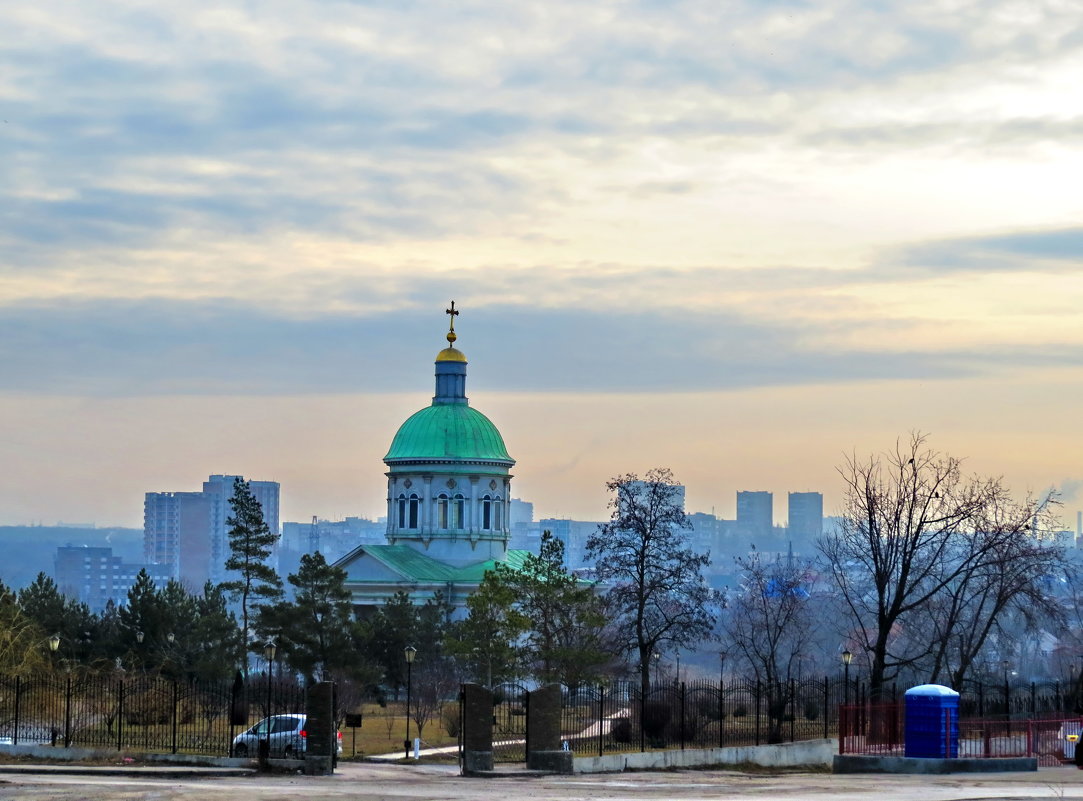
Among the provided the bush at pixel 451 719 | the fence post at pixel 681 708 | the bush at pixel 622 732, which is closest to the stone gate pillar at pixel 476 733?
the fence post at pixel 681 708

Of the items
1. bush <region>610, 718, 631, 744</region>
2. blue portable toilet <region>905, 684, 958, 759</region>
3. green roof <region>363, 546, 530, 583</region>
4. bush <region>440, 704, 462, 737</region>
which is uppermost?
green roof <region>363, 546, 530, 583</region>

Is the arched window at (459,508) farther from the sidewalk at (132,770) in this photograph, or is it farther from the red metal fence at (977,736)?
the sidewalk at (132,770)

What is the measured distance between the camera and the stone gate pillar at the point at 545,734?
104 ft

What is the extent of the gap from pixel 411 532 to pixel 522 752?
150ft

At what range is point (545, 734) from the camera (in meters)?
32.0

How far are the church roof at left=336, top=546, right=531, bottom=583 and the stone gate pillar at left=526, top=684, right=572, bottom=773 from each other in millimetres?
44418

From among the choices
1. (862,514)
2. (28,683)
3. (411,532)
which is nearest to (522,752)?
(28,683)

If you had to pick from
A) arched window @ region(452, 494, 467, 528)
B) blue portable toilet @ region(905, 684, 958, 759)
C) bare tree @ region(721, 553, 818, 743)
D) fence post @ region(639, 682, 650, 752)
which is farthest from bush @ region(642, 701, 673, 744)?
arched window @ region(452, 494, 467, 528)

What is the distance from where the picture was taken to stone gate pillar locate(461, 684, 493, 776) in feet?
101

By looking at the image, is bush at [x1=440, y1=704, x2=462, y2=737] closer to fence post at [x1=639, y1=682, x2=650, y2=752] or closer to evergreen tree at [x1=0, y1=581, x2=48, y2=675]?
fence post at [x1=639, y1=682, x2=650, y2=752]

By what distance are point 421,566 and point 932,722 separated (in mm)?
48241

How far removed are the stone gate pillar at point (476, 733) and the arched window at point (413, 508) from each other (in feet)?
165

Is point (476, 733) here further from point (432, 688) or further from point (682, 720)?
point (432, 688)

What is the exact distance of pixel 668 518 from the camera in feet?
172
